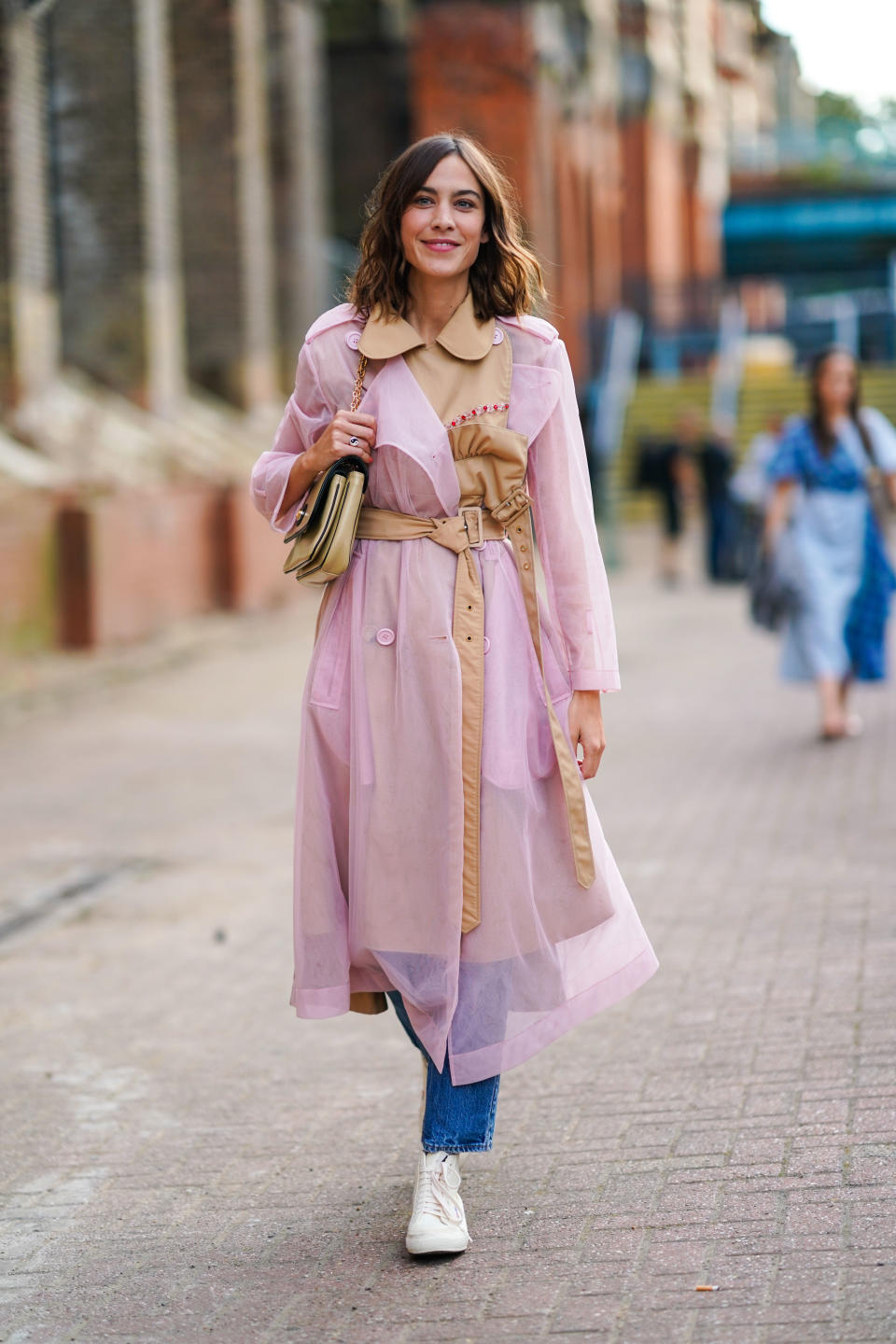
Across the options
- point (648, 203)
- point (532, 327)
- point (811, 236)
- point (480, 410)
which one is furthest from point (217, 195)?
point (811, 236)

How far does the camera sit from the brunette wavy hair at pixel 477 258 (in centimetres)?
363

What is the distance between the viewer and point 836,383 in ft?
31.5

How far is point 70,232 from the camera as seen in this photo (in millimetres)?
18781

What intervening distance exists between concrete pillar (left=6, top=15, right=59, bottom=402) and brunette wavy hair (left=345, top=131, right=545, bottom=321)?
11.6m

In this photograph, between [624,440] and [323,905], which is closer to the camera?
[323,905]

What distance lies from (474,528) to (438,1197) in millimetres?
1252

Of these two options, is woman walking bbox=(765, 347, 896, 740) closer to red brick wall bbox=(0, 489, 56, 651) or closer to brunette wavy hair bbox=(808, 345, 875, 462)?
brunette wavy hair bbox=(808, 345, 875, 462)

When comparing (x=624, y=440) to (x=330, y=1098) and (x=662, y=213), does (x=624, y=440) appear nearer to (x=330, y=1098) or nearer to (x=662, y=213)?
(x=662, y=213)

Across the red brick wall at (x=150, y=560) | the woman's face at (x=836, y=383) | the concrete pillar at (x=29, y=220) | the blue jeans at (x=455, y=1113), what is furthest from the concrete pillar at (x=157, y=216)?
the blue jeans at (x=455, y=1113)

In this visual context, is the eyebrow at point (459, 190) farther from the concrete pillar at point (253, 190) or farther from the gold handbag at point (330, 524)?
the concrete pillar at point (253, 190)

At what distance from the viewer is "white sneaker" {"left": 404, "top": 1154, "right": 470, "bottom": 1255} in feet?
11.8

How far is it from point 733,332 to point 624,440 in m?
3.93

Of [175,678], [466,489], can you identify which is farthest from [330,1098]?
[175,678]

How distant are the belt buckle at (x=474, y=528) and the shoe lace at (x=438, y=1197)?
1.17 m
